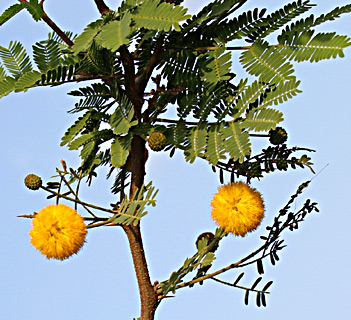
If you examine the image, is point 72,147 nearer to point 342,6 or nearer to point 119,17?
point 119,17

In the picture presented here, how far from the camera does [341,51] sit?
2070 mm

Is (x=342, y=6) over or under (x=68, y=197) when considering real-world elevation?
over

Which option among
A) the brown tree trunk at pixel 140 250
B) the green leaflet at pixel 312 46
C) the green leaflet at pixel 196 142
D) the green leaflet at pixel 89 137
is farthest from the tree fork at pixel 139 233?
the green leaflet at pixel 312 46

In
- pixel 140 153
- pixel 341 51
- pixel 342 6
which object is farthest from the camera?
pixel 140 153

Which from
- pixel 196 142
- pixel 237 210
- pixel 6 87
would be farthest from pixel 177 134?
pixel 6 87

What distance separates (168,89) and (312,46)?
1.58 ft

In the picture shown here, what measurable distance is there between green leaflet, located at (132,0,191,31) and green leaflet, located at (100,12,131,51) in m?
0.04

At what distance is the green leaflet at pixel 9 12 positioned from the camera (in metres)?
2.18

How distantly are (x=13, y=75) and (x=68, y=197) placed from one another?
1.37ft

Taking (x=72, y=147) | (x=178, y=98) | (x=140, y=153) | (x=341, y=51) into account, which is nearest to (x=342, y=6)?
(x=341, y=51)

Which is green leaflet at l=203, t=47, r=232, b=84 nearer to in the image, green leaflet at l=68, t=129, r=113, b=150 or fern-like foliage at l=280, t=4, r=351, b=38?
fern-like foliage at l=280, t=4, r=351, b=38

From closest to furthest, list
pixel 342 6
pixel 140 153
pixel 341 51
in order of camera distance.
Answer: pixel 341 51
pixel 342 6
pixel 140 153

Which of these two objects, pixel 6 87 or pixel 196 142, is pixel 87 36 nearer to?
pixel 6 87

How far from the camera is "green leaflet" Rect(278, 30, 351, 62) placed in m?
2.08
